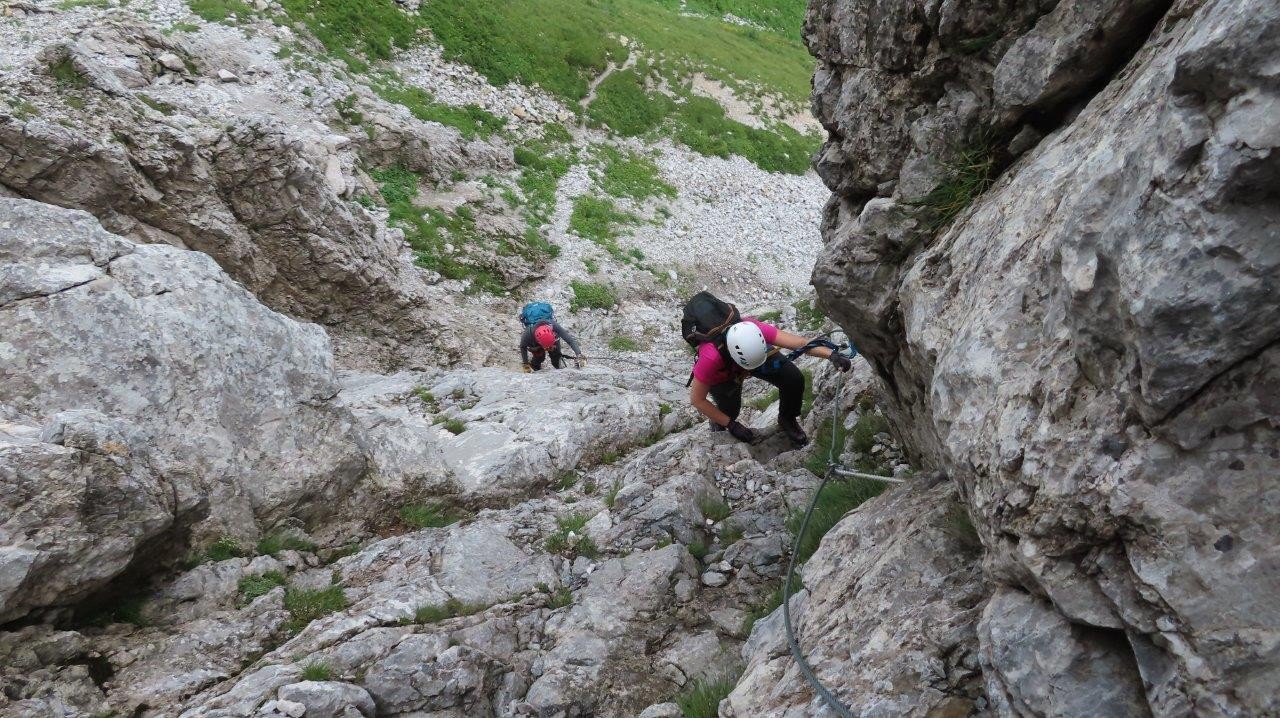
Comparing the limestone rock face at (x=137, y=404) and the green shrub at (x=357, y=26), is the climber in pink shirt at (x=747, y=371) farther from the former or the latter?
the green shrub at (x=357, y=26)

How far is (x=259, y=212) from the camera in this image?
53.6ft

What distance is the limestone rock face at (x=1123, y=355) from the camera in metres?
2.45

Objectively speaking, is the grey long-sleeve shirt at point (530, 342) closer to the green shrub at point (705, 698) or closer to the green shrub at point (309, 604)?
the green shrub at point (309, 604)

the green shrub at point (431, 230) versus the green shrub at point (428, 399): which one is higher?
the green shrub at point (428, 399)

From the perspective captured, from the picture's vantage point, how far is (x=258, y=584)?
7648mm

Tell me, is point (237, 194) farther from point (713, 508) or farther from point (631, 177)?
point (631, 177)

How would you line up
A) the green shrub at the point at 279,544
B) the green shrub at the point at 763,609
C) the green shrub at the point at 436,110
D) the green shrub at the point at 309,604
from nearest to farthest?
1. the green shrub at the point at 763,609
2. the green shrub at the point at 309,604
3. the green shrub at the point at 279,544
4. the green shrub at the point at 436,110

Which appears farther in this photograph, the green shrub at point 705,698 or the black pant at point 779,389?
the black pant at point 779,389

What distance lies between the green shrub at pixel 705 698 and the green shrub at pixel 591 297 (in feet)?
56.9

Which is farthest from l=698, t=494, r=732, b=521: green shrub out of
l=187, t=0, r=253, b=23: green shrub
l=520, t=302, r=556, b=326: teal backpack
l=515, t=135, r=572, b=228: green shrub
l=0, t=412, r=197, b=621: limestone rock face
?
l=187, t=0, r=253, b=23: green shrub

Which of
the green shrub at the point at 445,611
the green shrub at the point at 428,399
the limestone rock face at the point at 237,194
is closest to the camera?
the green shrub at the point at 445,611

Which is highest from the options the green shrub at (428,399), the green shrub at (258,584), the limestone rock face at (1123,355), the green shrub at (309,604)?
the limestone rock face at (1123,355)

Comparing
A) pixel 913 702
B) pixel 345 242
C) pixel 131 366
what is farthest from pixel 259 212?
pixel 913 702

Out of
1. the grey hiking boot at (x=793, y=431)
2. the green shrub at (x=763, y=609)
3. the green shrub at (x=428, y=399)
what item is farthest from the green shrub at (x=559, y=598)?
the green shrub at (x=428, y=399)
